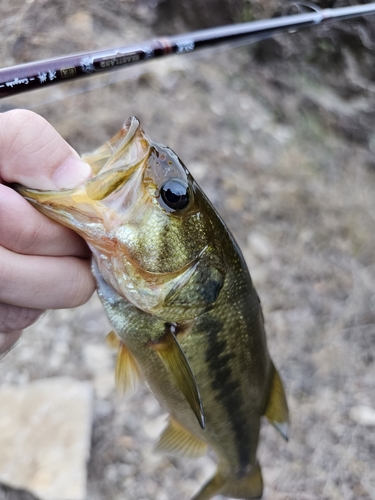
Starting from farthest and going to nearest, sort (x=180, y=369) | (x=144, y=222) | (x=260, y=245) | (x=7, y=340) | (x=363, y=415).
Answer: (x=260, y=245)
(x=363, y=415)
(x=7, y=340)
(x=180, y=369)
(x=144, y=222)

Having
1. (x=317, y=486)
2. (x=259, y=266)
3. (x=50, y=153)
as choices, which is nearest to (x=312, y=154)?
(x=259, y=266)

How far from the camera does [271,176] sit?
462cm

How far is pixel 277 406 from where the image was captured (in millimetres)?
1969

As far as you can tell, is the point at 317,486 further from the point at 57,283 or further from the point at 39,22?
the point at 39,22

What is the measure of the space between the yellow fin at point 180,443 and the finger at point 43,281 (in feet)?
2.97

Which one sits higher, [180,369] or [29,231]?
[29,231]

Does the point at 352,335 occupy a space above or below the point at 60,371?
below

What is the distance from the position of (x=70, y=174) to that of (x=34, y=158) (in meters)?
0.11

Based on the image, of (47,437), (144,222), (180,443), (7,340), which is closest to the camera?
(144,222)

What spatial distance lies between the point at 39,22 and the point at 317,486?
4.68 m

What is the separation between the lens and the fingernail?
1.30 m

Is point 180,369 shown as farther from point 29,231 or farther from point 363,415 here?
point 363,415

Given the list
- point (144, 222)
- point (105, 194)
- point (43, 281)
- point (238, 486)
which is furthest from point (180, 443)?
point (105, 194)

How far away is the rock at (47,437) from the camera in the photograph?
255 cm
